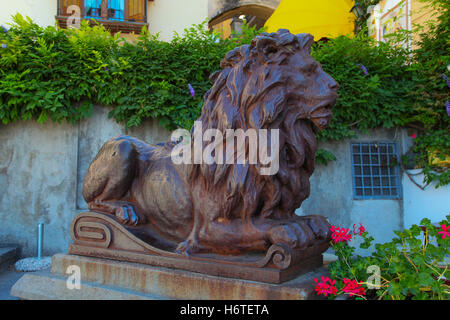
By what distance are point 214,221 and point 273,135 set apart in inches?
20.4

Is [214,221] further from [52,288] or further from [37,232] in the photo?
[37,232]

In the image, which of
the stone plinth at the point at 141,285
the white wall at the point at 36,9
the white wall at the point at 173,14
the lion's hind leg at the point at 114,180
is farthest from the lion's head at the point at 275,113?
the white wall at the point at 36,9

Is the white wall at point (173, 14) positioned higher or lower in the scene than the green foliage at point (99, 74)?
higher

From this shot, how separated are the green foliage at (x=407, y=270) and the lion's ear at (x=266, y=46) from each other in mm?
1020

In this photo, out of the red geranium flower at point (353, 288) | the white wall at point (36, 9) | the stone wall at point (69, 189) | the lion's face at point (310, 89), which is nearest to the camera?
the red geranium flower at point (353, 288)

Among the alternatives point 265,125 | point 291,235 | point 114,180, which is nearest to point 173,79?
point 114,180

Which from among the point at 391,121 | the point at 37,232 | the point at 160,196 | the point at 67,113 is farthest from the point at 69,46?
the point at 391,121

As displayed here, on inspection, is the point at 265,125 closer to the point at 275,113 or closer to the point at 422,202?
the point at 275,113

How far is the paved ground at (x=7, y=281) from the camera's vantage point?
2.85m

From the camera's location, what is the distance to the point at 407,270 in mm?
1477

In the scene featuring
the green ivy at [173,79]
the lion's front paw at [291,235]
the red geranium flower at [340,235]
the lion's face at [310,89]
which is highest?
the green ivy at [173,79]

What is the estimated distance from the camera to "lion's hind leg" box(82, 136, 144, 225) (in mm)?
2121

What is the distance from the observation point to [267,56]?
175 centimetres

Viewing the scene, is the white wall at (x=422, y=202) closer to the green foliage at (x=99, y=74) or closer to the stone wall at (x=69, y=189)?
the stone wall at (x=69, y=189)
